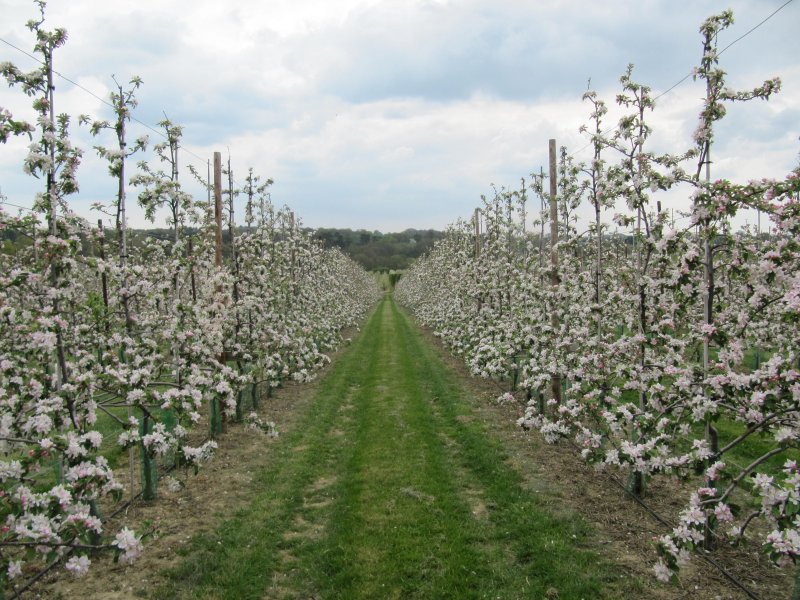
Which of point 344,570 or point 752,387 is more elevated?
point 752,387

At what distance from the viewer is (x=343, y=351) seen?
2545cm

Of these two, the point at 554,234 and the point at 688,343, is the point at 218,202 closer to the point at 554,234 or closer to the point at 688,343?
the point at 554,234

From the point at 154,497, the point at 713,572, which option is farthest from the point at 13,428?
the point at 713,572

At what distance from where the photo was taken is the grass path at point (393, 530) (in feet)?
20.5

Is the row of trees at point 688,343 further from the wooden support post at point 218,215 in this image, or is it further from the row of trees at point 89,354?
the wooden support post at point 218,215

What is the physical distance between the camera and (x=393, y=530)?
300 inches

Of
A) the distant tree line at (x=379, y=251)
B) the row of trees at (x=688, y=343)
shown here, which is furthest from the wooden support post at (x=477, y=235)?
the distant tree line at (x=379, y=251)

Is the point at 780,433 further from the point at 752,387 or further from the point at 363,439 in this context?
the point at 363,439

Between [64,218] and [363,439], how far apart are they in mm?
7864

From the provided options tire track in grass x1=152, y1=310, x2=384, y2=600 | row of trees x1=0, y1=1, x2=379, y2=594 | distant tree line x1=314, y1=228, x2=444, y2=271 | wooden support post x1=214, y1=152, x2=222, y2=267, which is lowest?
tire track in grass x1=152, y1=310, x2=384, y2=600

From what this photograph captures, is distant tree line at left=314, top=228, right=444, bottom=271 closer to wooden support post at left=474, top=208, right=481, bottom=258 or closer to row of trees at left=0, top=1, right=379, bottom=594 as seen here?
wooden support post at left=474, top=208, right=481, bottom=258

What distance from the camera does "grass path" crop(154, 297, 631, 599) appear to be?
6.25m

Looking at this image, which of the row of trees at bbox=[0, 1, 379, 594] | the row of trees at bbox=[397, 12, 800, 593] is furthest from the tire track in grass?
the row of trees at bbox=[397, 12, 800, 593]

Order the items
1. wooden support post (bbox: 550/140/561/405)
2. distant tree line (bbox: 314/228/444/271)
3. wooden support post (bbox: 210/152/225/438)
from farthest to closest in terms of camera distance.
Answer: distant tree line (bbox: 314/228/444/271) < wooden support post (bbox: 210/152/225/438) < wooden support post (bbox: 550/140/561/405)
